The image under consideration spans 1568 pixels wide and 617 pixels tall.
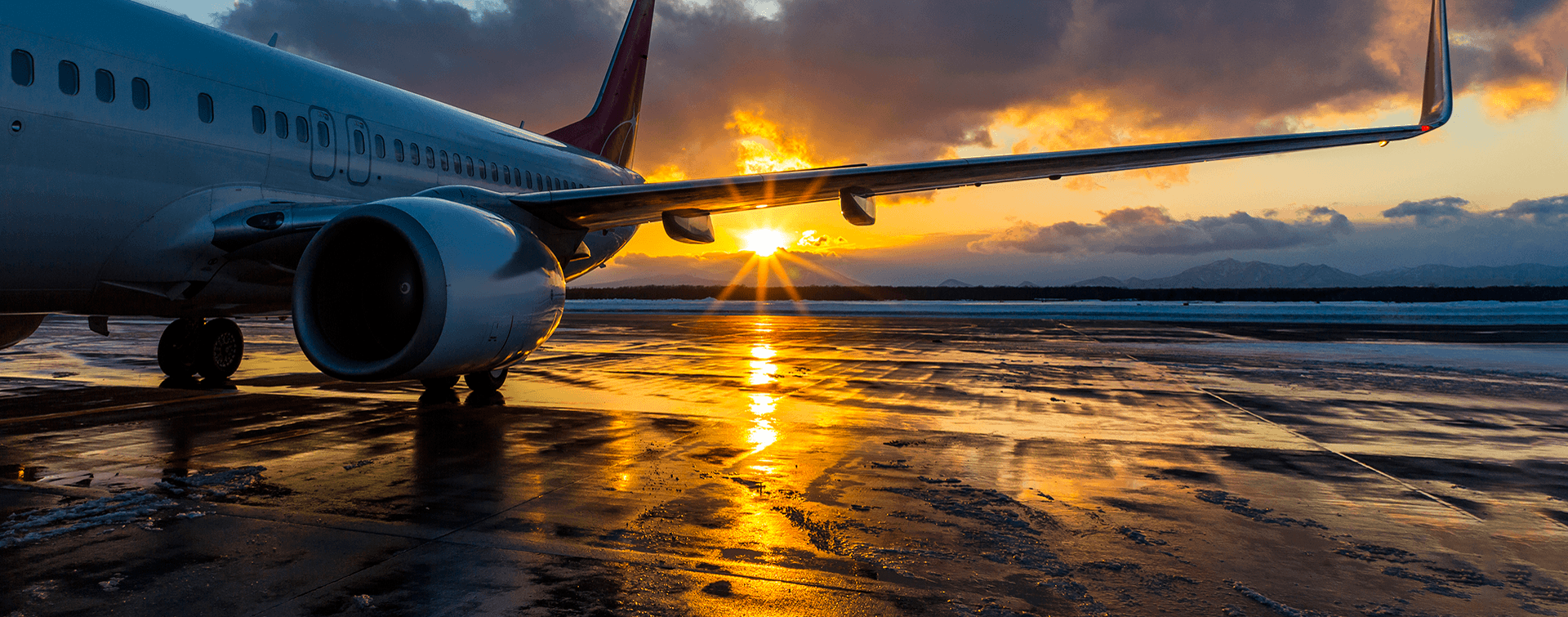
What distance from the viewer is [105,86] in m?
6.44

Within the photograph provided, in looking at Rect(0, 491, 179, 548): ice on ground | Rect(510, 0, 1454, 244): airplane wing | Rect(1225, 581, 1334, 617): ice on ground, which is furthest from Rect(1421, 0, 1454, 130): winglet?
Rect(0, 491, 179, 548): ice on ground

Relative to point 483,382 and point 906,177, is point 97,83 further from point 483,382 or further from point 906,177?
point 906,177

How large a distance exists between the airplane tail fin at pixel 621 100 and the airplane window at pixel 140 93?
1014 cm

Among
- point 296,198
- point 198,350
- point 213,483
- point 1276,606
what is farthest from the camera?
point 198,350

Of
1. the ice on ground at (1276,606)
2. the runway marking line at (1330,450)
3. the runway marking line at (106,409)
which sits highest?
the runway marking line at (106,409)

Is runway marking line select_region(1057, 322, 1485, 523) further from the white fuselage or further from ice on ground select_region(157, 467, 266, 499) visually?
the white fuselage

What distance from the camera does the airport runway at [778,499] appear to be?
3.20m

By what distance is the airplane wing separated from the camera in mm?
7887

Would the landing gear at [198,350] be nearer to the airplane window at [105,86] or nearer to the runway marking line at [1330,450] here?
the airplane window at [105,86]

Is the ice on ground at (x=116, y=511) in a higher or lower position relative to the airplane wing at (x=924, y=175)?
lower

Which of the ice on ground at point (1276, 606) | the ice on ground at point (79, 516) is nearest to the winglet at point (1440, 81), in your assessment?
the ice on ground at point (1276, 606)

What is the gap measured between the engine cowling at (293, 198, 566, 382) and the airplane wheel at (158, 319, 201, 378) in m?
5.29

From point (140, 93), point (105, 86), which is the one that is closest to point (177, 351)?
point (140, 93)

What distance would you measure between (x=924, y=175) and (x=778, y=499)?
4.49 m
